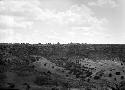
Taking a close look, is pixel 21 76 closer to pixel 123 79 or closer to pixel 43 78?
pixel 43 78

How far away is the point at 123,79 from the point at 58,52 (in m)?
35.1

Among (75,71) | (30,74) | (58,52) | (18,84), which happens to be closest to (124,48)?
(58,52)

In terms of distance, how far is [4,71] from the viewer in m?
38.1

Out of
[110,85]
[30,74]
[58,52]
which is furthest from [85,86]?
[58,52]

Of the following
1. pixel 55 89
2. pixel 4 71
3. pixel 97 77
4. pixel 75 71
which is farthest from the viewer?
pixel 75 71

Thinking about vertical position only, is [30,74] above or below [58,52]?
below

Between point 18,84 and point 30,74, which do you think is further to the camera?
point 30,74

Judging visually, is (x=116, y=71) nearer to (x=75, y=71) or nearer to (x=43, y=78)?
(x=75, y=71)

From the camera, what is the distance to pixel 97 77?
4216 centimetres

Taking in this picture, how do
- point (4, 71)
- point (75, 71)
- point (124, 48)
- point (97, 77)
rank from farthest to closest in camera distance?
point (124, 48)
point (75, 71)
point (97, 77)
point (4, 71)

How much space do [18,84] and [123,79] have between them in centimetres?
1951

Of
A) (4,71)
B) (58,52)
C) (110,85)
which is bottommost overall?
(110,85)

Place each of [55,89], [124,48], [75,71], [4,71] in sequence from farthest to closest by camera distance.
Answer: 1. [124,48]
2. [75,71]
3. [4,71]
4. [55,89]

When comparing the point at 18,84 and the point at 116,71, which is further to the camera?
the point at 116,71
